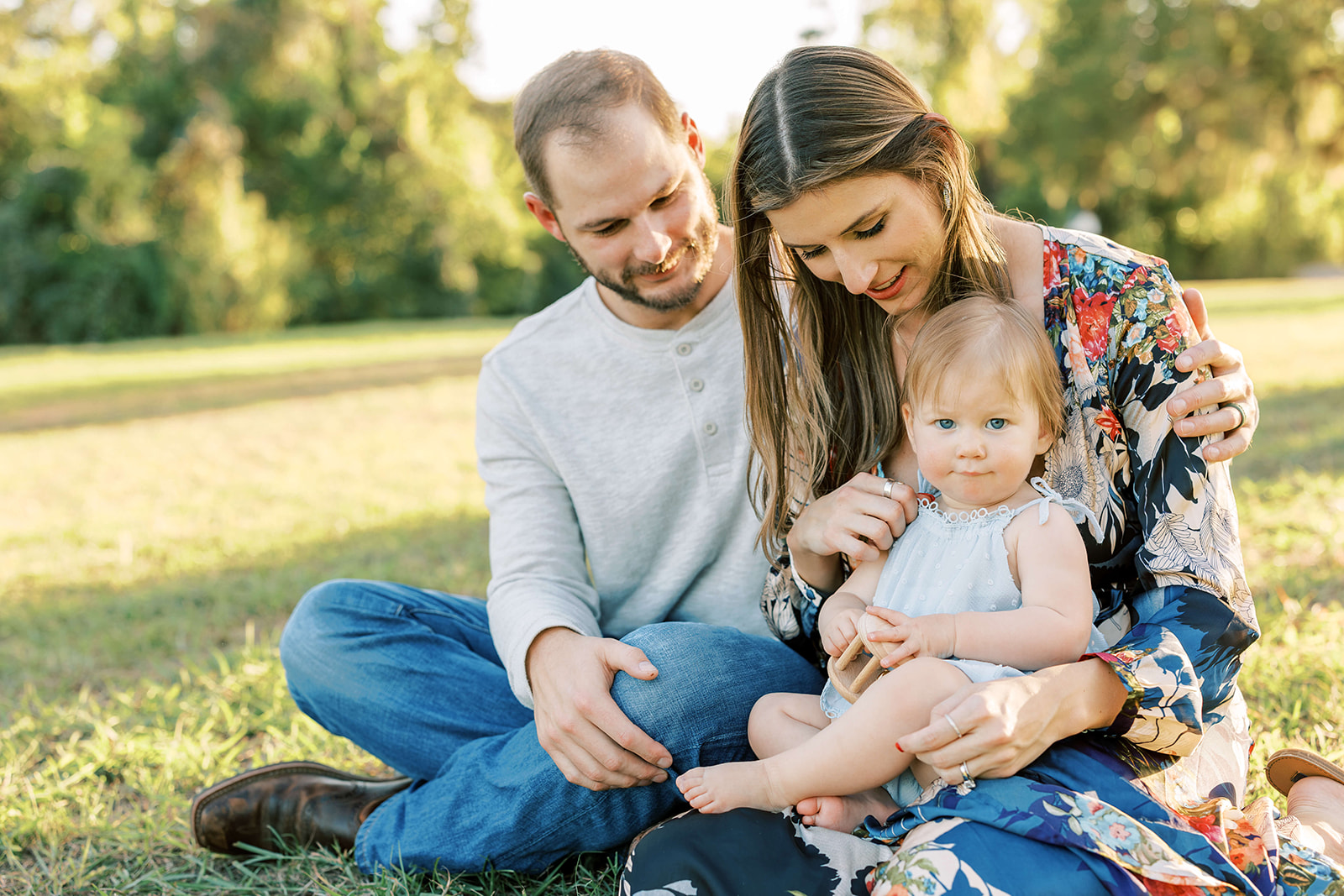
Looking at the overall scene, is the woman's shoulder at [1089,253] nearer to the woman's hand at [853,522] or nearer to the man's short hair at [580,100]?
the woman's hand at [853,522]

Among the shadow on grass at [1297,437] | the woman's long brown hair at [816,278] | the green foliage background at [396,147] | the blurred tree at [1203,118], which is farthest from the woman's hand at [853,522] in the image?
the blurred tree at [1203,118]

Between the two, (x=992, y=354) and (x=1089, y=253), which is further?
(x=1089, y=253)

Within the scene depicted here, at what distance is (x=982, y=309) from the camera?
176 cm

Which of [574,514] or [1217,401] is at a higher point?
[1217,401]

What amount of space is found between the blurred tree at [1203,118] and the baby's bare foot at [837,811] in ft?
63.1

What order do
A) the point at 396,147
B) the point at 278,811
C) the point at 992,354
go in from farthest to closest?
1. the point at 396,147
2. the point at 278,811
3. the point at 992,354

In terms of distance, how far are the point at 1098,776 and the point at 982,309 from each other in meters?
0.77

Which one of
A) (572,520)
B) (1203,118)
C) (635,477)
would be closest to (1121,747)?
(635,477)

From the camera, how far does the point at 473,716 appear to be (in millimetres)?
2258

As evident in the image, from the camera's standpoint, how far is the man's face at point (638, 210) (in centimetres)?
226

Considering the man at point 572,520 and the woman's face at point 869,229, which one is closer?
the woman's face at point 869,229

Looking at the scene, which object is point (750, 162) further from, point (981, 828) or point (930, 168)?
point (981, 828)

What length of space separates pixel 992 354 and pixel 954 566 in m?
0.37

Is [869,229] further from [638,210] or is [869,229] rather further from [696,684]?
[696,684]
